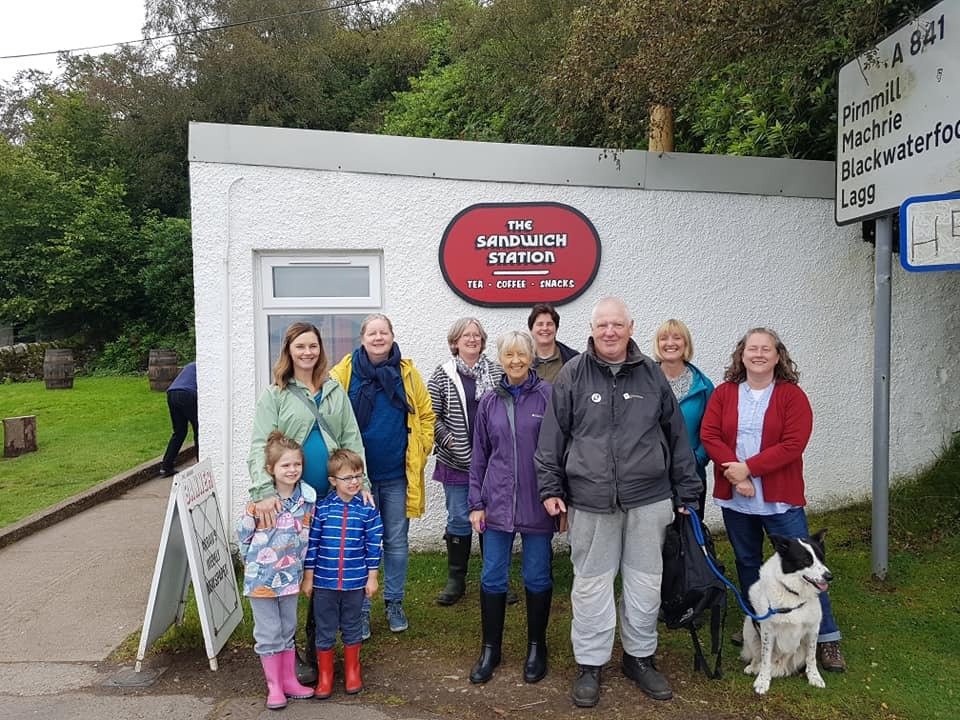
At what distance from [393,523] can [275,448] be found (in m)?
0.97

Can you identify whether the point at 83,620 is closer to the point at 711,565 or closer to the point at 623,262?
the point at 711,565

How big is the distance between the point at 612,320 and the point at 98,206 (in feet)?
81.9

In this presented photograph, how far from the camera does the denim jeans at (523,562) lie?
3.55 metres

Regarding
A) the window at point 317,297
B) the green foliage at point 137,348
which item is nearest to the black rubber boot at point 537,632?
the window at point 317,297

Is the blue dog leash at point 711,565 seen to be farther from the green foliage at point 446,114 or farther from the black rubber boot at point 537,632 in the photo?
the green foliage at point 446,114

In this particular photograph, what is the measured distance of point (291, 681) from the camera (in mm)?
3457

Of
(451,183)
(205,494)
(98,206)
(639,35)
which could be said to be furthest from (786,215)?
(98,206)

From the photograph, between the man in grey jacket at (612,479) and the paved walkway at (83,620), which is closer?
the man in grey jacket at (612,479)

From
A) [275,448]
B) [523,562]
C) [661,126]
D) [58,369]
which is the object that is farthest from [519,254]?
[58,369]

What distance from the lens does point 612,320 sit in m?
3.28

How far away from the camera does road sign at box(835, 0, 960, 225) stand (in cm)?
382

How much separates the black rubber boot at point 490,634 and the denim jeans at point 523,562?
48 mm

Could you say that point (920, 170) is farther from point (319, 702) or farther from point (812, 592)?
point (319, 702)

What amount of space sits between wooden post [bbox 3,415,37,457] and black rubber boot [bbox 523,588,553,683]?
30.2 ft
